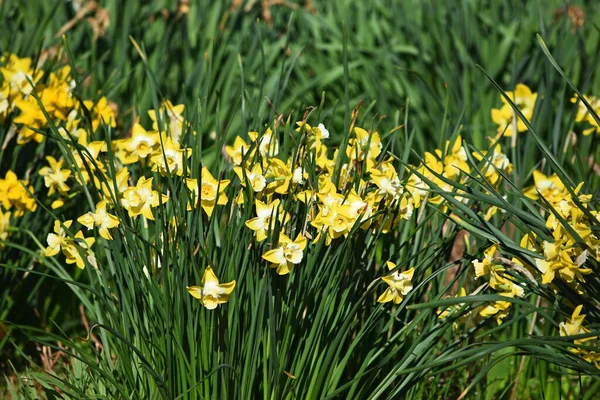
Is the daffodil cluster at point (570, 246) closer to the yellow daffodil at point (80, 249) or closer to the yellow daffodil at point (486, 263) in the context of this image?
the yellow daffodil at point (486, 263)

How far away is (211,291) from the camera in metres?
1.60

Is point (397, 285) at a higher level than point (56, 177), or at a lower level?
lower

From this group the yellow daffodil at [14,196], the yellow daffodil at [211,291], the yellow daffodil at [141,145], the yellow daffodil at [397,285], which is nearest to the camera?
the yellow daffodil at [211,291]

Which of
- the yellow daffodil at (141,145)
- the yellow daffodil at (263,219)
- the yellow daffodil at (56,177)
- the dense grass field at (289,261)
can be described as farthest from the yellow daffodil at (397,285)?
the yellow daffodil at (56,177)

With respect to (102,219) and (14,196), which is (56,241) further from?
(14,196)

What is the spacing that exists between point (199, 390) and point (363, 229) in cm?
50

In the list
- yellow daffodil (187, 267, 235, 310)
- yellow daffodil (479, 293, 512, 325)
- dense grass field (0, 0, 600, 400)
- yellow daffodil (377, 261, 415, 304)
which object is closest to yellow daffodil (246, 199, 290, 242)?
dense grass field (0, 0, 600, 400)

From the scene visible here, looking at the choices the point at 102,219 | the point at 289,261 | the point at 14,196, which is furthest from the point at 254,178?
the point at 14,196

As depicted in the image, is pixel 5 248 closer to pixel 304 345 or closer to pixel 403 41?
pixel 304 345

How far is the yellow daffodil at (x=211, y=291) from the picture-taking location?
63.1 inches

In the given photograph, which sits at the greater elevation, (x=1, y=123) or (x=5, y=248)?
(x=1, y=123)

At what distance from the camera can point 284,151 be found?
1.98 metres

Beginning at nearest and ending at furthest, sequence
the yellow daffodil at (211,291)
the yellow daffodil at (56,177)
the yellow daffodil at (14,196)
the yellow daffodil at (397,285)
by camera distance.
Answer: the yellow daffodil at (211,291)
the yellow daffodil at (397,285)
the yellow daffodil at (56,177)
the yellow daffodil at (14,196)

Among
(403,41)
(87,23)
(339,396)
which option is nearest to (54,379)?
(339,396)
